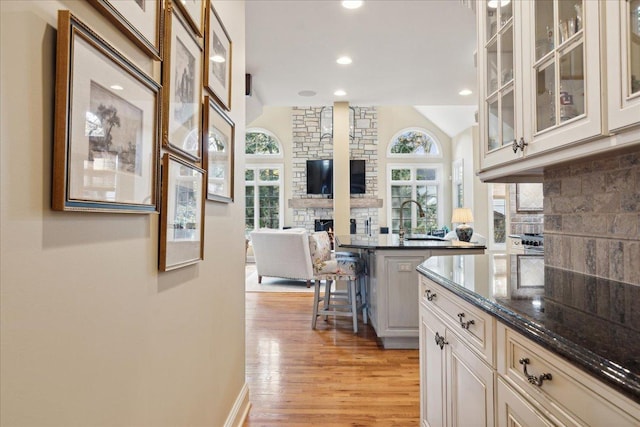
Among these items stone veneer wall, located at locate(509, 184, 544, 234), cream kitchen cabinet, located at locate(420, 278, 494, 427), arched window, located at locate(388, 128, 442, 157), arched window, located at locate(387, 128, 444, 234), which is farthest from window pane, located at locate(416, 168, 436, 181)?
cream kitchen cabinet, located at locate(420, 278, 494, 427)

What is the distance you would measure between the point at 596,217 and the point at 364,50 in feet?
9.79

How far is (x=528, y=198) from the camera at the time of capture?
8336mm

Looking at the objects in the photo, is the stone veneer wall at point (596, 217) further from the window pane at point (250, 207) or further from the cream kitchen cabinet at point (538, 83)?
the window pane at point (250, 207)

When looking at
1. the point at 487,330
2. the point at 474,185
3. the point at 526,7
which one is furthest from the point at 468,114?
the point at 487,330

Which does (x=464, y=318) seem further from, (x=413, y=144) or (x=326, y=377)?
(x=413, y=144)

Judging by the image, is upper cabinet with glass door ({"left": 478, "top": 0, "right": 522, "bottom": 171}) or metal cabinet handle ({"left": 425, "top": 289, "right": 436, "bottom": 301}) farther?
metal cabinet handle ({"left": 425, "top": 289, "right": 436, "bottom": 301})

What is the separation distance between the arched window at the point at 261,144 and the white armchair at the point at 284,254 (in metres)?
4.50

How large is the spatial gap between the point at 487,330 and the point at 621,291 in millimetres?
472

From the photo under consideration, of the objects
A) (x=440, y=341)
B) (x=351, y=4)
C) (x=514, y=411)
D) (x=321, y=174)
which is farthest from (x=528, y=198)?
(x=514, y=411)

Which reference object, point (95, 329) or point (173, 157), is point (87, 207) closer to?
point (95, 329)

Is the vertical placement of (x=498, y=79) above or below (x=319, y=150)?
below

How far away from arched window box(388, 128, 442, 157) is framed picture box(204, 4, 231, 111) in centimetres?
870

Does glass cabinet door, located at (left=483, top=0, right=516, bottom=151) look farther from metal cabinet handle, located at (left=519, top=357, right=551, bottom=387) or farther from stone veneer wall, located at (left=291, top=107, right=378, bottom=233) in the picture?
stone veneer wall, located at (left=291, top=107, right=378, bottom=233)

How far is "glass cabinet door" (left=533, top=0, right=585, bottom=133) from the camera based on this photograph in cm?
111
